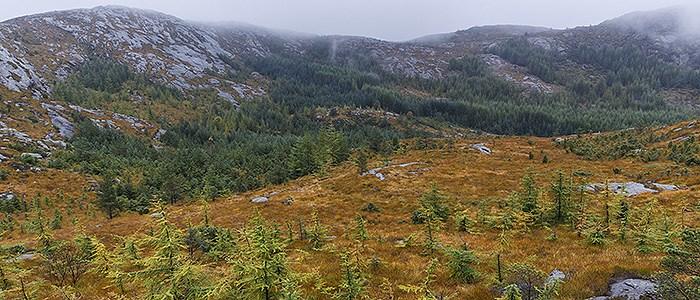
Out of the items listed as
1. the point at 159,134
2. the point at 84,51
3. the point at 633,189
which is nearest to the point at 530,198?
the point at 633,189

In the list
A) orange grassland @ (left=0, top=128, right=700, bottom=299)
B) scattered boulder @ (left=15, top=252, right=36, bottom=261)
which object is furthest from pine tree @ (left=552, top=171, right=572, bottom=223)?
scattered boulder @ (left=15, top=252, right=36, bottom=261)

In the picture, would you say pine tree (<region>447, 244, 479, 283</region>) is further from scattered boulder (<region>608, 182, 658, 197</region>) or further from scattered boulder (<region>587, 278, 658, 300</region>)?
scattered boulder (<region>608, 182, 658, 197</region>)

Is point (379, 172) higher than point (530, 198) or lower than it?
lower

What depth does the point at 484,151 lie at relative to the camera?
2616 inches

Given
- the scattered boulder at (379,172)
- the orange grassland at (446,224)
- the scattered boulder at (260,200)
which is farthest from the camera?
the scattered boulder at (379,172)

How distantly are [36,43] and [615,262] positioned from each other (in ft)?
692

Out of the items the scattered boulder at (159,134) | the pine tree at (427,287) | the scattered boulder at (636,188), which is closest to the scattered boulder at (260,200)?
the scattered boulder at (636,188)

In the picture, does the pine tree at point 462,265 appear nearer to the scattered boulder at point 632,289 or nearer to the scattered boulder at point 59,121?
the scattered boulder at point 632,289

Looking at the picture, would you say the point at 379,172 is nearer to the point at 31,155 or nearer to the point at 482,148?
the point at 482,148

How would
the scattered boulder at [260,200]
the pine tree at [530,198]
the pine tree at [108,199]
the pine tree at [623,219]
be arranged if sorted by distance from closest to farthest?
the pine tree at [623,219]
the pine tree at [530,198]
the pine tree at [108,199]
the scattered boulder at [260,200]

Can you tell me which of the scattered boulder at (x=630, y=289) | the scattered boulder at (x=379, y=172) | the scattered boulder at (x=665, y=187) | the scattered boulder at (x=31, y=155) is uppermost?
the scattered boulder at (x=630, y=289)

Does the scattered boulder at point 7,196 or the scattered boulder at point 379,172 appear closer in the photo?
the scattered boulder at point 7,196

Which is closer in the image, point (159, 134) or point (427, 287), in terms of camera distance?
point (427, 287)

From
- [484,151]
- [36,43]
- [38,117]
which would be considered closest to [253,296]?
[484,151]
